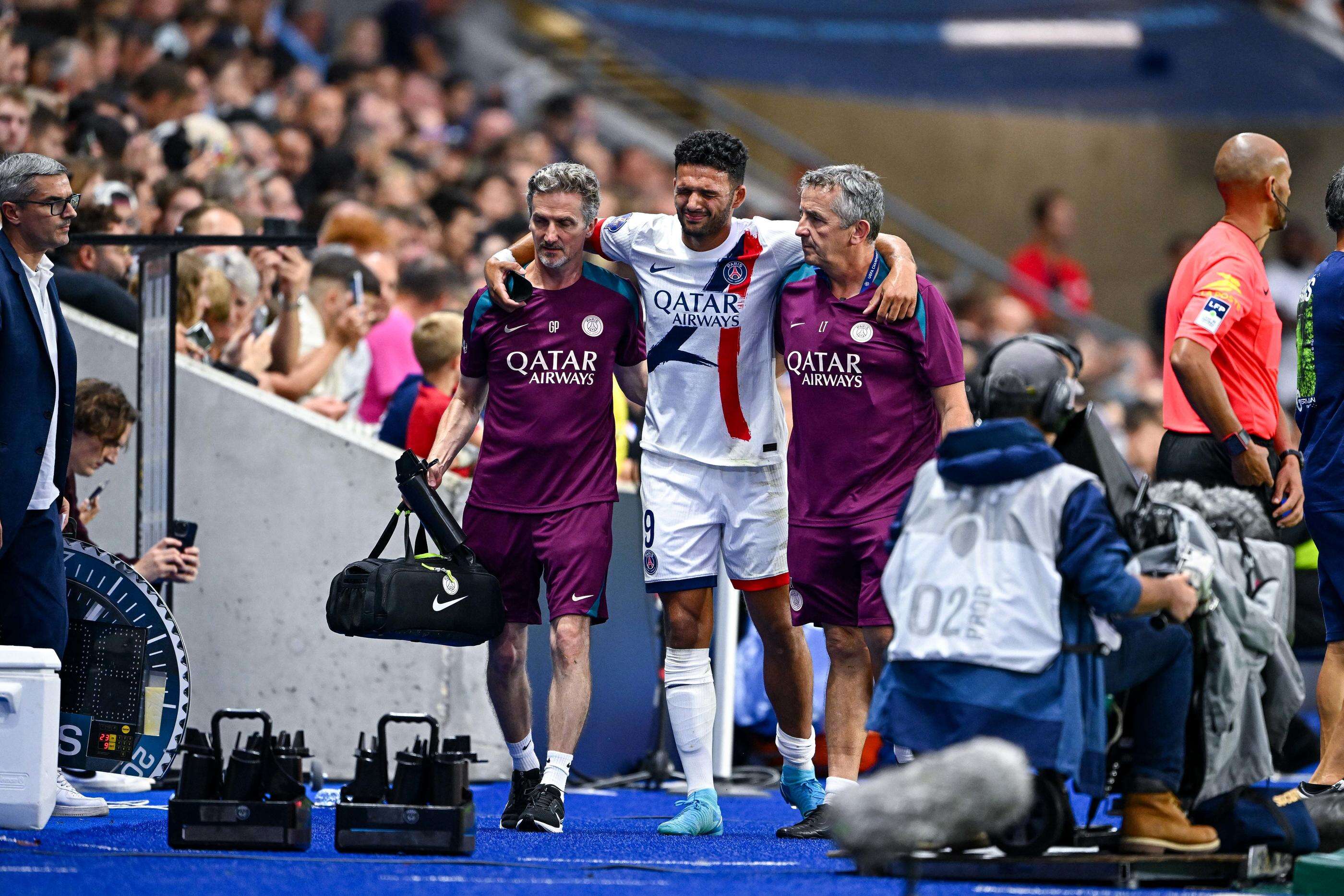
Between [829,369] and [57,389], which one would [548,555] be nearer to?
[829,369]

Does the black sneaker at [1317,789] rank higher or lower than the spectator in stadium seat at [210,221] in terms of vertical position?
lower

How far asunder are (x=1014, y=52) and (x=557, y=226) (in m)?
12.5

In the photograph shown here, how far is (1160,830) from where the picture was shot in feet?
17.0

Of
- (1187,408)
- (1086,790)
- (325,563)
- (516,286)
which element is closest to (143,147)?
(325,563)

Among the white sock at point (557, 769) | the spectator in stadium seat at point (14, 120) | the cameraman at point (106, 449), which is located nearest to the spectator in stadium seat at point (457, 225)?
the spectator in stadium seat at point (14, 120)

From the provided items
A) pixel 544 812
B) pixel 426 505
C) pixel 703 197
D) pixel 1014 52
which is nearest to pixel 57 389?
pixel 426 505

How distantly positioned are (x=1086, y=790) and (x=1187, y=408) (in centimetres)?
210

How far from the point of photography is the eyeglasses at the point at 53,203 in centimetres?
617

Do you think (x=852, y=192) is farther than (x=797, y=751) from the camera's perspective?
No

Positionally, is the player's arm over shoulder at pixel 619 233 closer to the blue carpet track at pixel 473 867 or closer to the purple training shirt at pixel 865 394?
the purple training shirt at pixel 865 394

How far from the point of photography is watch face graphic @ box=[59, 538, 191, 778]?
6691 mm

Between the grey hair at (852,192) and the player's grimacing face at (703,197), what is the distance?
260 mm

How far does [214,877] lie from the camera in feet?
16.2

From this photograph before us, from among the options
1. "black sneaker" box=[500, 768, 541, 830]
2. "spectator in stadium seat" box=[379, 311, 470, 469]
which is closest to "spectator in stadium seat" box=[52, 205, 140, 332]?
"spectator in stadium seat" box=[379, 311, 470, 469]
